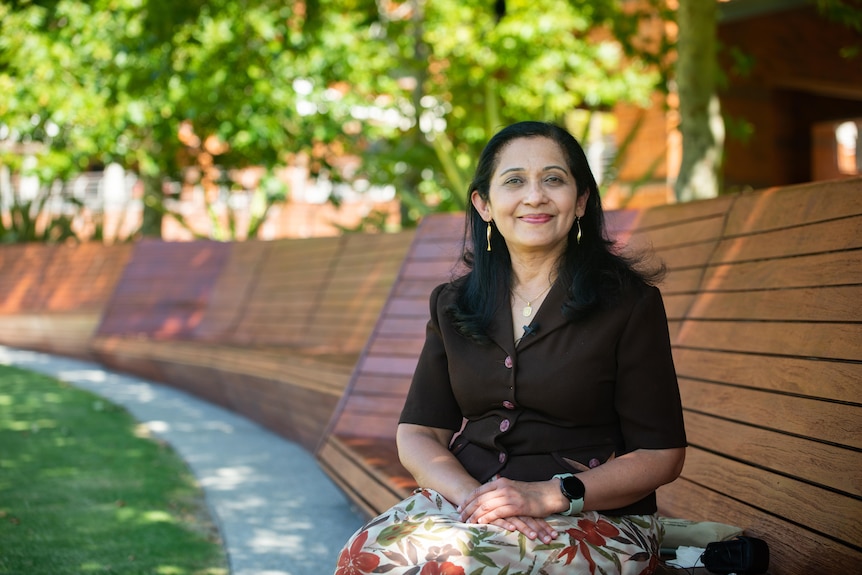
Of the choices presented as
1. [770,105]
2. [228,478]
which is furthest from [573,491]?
[770,105]

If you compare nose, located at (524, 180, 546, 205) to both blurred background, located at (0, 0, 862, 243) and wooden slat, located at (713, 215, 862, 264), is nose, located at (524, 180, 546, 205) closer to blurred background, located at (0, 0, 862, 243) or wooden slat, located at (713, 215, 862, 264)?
wooden slat, located at (713, 215, 862, 264)

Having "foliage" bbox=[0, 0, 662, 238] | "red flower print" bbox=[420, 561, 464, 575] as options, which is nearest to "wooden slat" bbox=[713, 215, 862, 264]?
"red flower print" bbox=[420, 561, 464, 575]

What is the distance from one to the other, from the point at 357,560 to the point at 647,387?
0.74 metres

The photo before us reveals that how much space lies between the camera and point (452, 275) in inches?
110

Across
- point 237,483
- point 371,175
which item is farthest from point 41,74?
point 237,483

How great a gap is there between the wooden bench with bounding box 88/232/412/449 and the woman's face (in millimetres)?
3103

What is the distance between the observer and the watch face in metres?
2.16

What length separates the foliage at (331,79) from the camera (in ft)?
34.4

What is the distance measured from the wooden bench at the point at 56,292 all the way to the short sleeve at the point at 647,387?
9.39 meters

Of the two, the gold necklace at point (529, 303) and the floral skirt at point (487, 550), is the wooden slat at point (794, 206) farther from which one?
the floral skirt at point (487, 550)

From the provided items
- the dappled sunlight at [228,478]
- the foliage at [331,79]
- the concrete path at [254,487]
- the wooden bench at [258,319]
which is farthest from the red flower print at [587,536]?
the foliage at [331,79]

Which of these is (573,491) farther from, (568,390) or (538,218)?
(538,218)

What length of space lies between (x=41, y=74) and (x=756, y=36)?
8958 mm

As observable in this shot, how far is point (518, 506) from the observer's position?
209 centimetres
